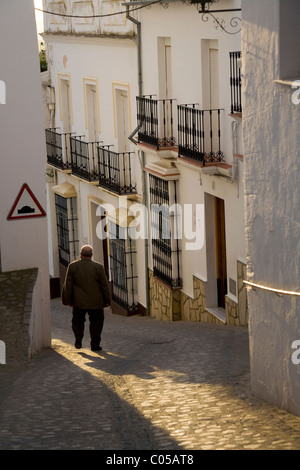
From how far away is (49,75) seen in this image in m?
25.1

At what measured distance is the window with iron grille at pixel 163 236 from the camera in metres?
17.9

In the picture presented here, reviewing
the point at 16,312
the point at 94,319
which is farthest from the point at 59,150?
the point at 16,312

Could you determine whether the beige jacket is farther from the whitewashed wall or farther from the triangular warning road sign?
the whitewashed wall

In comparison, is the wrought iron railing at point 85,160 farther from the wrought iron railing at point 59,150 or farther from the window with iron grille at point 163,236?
the window with iron grille at point 163,236

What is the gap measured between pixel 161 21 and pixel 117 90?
3.11m

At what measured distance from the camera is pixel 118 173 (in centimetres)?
1992

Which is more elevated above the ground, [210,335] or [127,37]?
[127,37]

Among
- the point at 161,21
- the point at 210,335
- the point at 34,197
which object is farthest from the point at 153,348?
the point at 161,21

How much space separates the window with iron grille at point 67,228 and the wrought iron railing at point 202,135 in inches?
326

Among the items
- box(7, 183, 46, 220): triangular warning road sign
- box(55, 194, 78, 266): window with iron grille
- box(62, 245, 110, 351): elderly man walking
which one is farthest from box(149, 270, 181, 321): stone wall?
box(7, 183, 46, 220): triangular warning road sign

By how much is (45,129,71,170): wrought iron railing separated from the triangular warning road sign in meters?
10.6

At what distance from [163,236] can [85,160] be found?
456 cm

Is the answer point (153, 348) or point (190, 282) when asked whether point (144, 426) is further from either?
point (190, 282)

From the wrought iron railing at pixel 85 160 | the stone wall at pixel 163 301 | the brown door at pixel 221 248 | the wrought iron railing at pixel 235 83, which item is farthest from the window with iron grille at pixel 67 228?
the wrought iron railing at pixel 235 83
